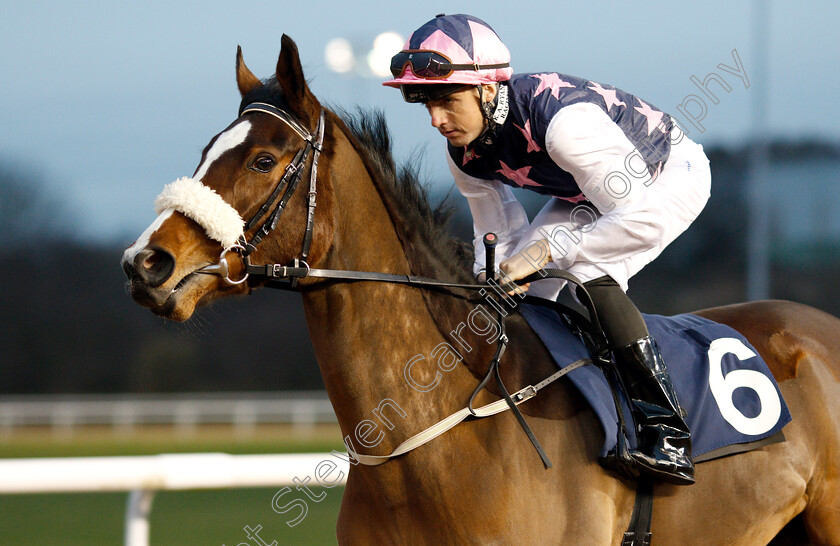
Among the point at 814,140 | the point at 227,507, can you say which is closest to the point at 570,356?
the point at 227,507

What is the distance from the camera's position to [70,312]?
27.8m

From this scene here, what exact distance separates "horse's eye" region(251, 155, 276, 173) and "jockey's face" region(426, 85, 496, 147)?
0.58 meters

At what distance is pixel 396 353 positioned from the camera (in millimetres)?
2404

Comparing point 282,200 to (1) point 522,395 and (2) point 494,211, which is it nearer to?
(1) point 522,395

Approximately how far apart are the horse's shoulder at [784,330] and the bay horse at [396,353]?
499mm

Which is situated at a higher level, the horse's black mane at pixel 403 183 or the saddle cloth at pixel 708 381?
the horse's black mane at pixel 403 183

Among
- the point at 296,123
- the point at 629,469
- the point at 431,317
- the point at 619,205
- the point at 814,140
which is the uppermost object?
the point at 296,123

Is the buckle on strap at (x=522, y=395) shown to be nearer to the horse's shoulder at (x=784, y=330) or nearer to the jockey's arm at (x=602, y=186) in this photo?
the jockey's arm at (x=602, y=186)

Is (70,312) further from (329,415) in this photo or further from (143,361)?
(329,415)

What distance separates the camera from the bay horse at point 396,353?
2.24m

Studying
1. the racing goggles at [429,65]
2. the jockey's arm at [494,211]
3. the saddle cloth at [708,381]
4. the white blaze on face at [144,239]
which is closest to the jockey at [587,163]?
the racing goggles at [429,65]

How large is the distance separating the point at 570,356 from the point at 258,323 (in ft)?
84.8

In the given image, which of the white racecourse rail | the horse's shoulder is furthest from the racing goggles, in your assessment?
the horse's shoulder

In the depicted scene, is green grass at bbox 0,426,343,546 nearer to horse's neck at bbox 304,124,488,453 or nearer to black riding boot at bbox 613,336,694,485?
horse's neck at bbox 304,124,488,453
